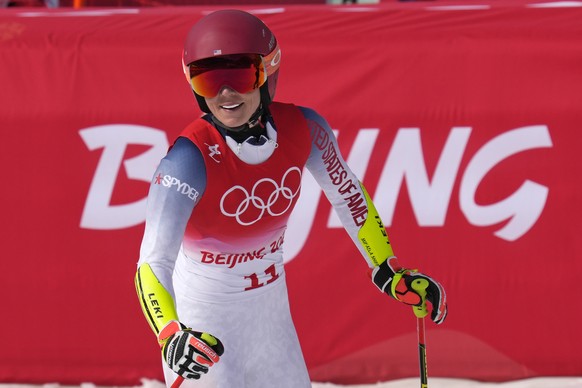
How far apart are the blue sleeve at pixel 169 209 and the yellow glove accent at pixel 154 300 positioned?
22mm

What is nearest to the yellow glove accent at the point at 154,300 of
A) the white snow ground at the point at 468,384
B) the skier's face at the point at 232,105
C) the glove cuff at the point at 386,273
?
the skier's face at the point at 232,105

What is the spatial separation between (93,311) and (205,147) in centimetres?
286

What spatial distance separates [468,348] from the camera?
18.5ft

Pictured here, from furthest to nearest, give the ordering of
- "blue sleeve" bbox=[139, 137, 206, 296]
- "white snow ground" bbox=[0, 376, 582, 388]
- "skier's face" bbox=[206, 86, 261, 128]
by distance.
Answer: "white snow ground" bbox=[0, 376, 582, 388] < "skier's face" bbox=[206, 86, 261, 128] < "blue sleeve" bbox=[139, 137, 206, 296]

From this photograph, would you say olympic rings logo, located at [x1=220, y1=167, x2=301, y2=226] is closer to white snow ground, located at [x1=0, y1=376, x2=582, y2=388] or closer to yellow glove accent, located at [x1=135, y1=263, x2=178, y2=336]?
yellow glove accent, located at [x1=135, y1=263, x2=178, y2=336]

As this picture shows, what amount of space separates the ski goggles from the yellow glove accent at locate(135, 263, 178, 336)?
0.62 m

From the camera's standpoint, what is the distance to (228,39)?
10.1 feet

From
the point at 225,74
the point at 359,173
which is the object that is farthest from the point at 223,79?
the point at 359,173

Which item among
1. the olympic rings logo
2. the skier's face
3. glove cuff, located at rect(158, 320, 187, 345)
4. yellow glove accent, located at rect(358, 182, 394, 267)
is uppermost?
the skier's face

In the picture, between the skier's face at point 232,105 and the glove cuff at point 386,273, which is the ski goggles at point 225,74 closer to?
the skier's face at point 232,105

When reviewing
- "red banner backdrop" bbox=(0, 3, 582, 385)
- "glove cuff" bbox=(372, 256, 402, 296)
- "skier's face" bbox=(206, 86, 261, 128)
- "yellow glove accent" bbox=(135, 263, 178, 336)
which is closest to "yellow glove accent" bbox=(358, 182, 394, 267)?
"glove cuff" bbox=(372, 256, 402, 296)

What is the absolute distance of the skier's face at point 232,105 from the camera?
3.13 m

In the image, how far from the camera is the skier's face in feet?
10.3

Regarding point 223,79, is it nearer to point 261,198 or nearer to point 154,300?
point 261,198
